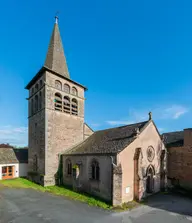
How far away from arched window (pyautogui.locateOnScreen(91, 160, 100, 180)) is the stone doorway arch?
598 centimetres

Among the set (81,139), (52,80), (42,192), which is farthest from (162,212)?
(52,80)

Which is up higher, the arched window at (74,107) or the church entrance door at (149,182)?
the arched window at (74,107)

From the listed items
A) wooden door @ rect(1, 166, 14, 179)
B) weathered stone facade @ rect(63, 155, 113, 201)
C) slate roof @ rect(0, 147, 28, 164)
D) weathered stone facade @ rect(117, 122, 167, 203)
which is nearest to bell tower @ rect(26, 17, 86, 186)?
weathered stone facade @ rect(63, 155, 113, 201)

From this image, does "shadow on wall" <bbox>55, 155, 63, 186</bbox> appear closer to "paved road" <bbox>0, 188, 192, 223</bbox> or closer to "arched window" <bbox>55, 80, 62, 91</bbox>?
"paved road" <bbox>0, 188, 192, 223</bbox>

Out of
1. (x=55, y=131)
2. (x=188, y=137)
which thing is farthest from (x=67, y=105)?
(x=188, y=137)

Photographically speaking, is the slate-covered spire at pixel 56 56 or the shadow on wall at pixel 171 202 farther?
the slate-covered spire at pixel 56 56

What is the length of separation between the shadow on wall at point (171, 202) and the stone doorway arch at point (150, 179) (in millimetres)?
788

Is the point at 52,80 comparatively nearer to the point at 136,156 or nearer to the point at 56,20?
the point at 56,20

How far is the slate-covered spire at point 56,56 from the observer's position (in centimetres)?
2391

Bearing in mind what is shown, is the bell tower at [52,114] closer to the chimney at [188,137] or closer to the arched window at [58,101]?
the arched window at [58,101]

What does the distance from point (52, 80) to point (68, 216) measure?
17.4m

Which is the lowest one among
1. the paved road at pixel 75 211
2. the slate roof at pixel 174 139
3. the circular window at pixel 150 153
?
the paved road at pixel 75 211

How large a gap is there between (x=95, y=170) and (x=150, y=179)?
22.8 ft

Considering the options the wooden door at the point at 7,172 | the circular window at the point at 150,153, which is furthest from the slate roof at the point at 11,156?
the circular window at the point at 150,153
